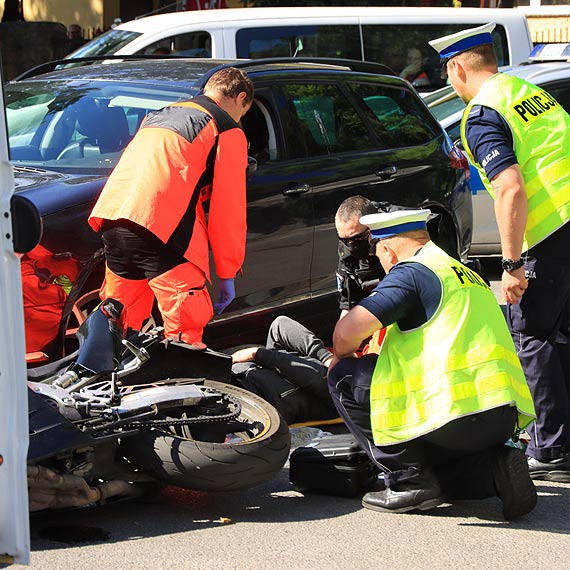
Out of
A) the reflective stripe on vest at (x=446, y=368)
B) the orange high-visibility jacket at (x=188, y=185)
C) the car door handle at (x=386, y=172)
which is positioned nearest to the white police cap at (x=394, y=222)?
the reflective stripe on vest at (x=446, y=368)

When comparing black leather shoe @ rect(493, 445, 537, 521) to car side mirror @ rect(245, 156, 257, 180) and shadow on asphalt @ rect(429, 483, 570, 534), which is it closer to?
shadow on asphalt @ rect(429, 483, 570, 534)

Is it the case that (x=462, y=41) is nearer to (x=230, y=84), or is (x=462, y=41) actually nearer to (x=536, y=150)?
(x=536, y=150)

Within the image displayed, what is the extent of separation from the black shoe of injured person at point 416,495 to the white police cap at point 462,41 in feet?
6.20

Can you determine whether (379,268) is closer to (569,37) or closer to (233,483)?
(233,483)

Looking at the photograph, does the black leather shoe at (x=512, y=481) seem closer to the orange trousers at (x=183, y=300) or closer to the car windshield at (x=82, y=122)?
the orange trousers at (x=183, y=300)

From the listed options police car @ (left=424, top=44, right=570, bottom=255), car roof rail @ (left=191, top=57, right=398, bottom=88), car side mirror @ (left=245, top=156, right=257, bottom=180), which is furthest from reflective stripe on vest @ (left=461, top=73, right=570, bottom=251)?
police car @ (left=424, top=44, right=570, bottom=255)

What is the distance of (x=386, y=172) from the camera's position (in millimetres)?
7715

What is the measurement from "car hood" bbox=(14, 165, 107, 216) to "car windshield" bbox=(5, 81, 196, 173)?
16cm

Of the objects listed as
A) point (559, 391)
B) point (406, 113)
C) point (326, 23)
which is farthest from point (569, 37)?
point (559, 391)

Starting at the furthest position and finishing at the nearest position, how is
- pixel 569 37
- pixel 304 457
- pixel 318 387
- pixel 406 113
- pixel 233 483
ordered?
pixel 569 37, pixel 406 113, pixel 318 387, pixel 304 457, pixel 233 483

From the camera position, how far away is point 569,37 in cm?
1958

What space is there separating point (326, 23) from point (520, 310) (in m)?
9.25

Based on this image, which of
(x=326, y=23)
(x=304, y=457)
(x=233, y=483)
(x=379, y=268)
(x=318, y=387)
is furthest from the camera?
(x=326, y=23)

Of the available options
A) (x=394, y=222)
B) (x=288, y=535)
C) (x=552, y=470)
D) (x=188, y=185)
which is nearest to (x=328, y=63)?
(x=188, y=185)
